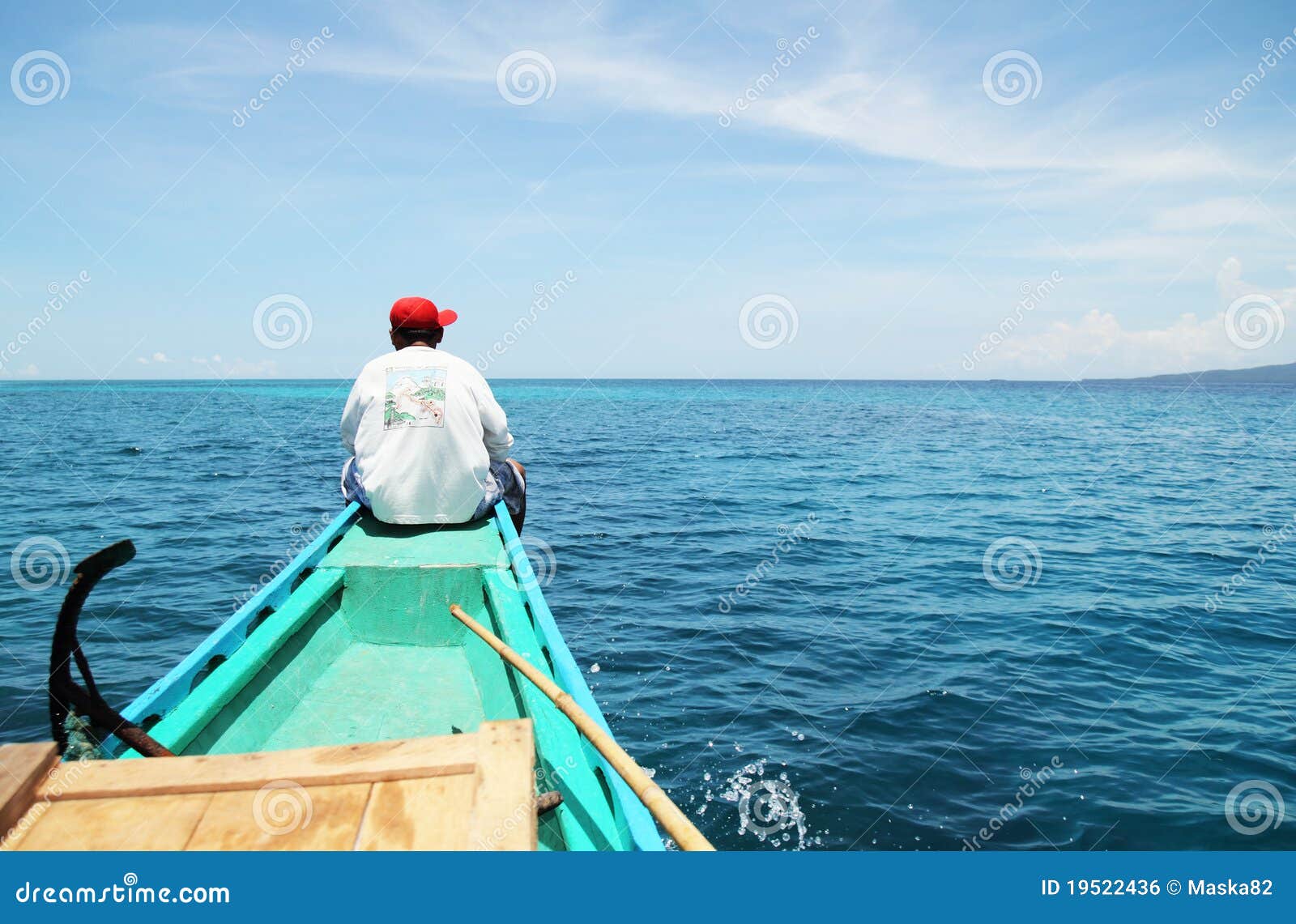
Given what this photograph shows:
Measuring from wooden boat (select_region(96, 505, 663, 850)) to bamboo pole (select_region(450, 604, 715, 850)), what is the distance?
4.8 inches

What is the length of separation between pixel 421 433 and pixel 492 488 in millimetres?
885

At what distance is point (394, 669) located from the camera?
4.14m

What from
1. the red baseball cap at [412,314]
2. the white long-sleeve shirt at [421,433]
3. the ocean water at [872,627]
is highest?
the red baseball cap at [412,314]

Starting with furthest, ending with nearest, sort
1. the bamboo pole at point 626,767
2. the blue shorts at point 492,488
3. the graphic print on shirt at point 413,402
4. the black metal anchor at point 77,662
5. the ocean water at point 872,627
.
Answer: the blue shorts at point 492,488, the ocean water at point 872,627, the graphic print on shirt at point 413,402, the black metal anchor at point 77,662, the bamboo pole at point 626,767

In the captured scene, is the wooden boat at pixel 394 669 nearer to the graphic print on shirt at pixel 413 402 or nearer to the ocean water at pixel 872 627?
the graphic print on shirt at pixel 413 402

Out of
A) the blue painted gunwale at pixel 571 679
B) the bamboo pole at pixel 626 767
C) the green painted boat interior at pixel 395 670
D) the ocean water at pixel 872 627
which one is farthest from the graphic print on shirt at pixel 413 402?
the ocean water at pixel 872 627

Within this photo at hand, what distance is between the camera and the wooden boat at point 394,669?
8.89ft

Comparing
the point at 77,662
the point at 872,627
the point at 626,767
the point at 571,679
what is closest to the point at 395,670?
the point at 571,679

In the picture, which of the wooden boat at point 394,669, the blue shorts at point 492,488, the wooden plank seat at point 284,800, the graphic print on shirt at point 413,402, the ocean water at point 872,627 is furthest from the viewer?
the blue shorts at point 492,488

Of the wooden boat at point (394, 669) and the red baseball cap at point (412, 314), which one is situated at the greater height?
the red baseball cap at point (412, 314)

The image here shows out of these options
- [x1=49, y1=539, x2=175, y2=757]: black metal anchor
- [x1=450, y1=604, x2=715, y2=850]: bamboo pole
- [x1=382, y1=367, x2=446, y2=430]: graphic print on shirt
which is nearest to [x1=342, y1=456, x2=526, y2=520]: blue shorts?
[x1=382, y1=367, x2=446, y2=430]: graphic print on shirt
